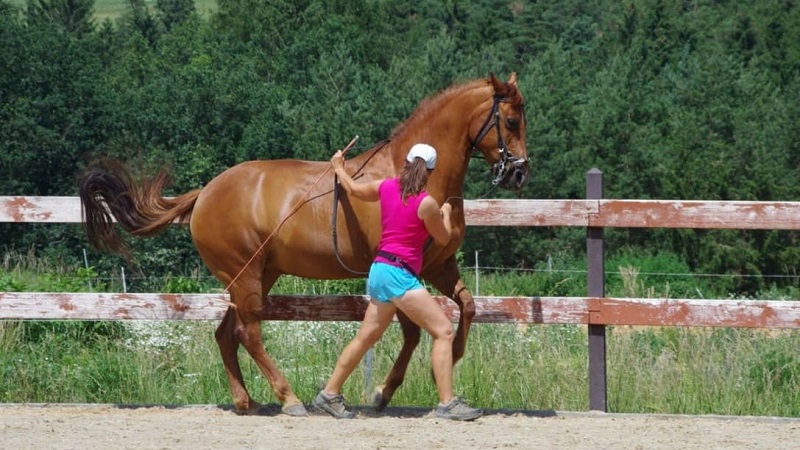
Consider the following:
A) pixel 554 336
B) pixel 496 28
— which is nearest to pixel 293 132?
pixel 496 28

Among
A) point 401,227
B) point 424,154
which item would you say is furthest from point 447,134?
point 401,227

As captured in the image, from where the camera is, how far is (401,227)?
6.90m

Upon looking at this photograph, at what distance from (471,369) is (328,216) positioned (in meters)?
1.59

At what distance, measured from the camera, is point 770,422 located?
285 inches

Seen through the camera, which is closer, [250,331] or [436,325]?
[436,325]

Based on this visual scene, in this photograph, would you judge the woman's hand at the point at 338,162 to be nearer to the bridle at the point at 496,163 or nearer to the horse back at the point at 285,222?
the bridle at the point at 496,163

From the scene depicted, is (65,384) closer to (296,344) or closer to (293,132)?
(296,344)

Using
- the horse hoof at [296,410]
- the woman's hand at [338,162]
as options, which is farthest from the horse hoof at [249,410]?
the woman's hand at [338,162]

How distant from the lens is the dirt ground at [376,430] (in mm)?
6375

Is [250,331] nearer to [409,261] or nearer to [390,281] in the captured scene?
[390,281]

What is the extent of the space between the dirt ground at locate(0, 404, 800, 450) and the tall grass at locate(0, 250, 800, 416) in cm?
54

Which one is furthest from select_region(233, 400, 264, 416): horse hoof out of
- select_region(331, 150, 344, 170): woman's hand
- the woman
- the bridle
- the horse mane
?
the horse mane

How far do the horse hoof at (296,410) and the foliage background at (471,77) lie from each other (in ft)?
60.9

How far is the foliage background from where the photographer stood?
33500 millimetres
